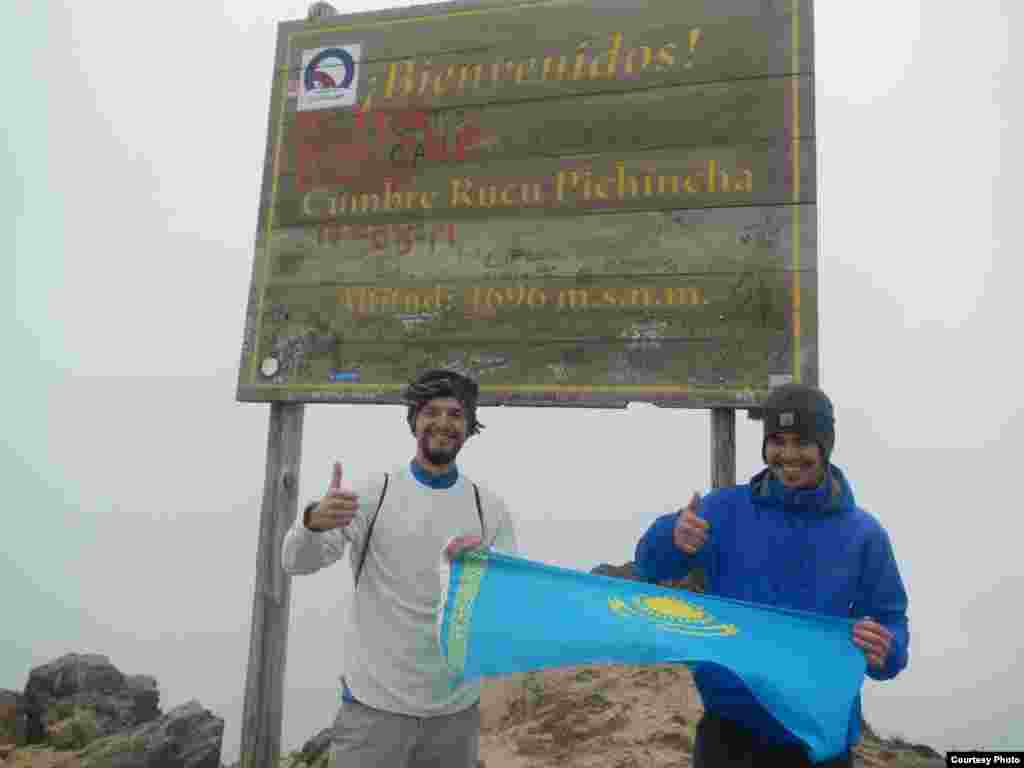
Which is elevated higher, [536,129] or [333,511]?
[536,129]

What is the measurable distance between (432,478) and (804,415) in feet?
5.22

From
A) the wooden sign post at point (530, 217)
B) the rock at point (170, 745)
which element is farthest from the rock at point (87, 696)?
the wooden sign post at point (530, 217)

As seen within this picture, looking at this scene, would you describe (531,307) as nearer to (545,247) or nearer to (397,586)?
(545,247)

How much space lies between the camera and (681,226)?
452 cm

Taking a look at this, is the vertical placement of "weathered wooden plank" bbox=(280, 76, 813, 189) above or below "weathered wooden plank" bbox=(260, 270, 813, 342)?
above

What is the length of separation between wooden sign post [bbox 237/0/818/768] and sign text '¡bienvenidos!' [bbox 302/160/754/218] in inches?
0.6

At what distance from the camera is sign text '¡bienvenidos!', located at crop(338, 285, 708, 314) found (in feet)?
14.6

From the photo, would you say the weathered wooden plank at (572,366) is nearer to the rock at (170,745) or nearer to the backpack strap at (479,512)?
Result: the backpack strap at (479,512)

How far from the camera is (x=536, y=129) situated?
494 cm

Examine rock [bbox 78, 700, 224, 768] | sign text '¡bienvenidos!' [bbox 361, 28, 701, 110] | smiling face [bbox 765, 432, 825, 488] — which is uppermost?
sign text '¡bienvenidos!' [bbox 361, 28, 701, 110]

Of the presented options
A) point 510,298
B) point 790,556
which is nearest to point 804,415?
point 790,556

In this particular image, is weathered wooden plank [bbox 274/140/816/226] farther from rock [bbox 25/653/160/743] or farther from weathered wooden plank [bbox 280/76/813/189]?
rock [bbox 25/653/160/743]

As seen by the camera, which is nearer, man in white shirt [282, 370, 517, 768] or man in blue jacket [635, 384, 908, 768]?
man in blue jacket [635, 384, 908, 768]

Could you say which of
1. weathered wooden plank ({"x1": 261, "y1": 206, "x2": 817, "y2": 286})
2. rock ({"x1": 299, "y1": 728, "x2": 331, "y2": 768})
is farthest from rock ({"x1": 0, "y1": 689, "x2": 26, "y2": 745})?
weathered wooden plank ({"x1": 261, "y1": 206, "x2": 817, "y2": 286})
